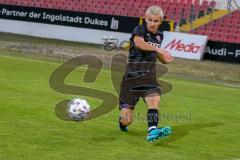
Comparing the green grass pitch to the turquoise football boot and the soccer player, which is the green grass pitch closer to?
the turquoise football boot

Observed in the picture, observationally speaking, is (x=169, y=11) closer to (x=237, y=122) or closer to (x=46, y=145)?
(x=237, y=122)

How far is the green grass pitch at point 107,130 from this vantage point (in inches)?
353

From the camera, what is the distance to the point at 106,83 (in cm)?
1944

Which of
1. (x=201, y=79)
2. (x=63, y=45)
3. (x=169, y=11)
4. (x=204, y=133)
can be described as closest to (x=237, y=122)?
(x=204, y=133)

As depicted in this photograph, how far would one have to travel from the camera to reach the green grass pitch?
896 centimetres

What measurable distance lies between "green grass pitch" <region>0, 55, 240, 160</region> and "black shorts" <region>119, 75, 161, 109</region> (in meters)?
0.61

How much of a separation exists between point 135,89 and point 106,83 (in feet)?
29.5

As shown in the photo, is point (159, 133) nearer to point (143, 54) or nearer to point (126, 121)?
point (126, 121)

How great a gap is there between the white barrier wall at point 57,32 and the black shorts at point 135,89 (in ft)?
85.4

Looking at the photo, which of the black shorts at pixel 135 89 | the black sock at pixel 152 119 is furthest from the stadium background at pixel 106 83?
the black shorts at pixel 135 89

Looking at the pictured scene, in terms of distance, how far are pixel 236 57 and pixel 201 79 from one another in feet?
22.6

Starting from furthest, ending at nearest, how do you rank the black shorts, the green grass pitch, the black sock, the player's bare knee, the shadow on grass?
the player's bare knee < the black shorts < the shadow on grass < the black sock < the green grass pitch

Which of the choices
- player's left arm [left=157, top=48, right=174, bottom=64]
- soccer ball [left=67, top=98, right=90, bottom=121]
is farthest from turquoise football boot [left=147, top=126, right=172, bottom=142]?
soccer ball [left=67, top=98, right=90, bottom=121]

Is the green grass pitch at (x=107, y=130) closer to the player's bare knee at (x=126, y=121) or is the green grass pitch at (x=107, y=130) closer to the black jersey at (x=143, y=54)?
the player's bare knee at (x=126, y=121)
